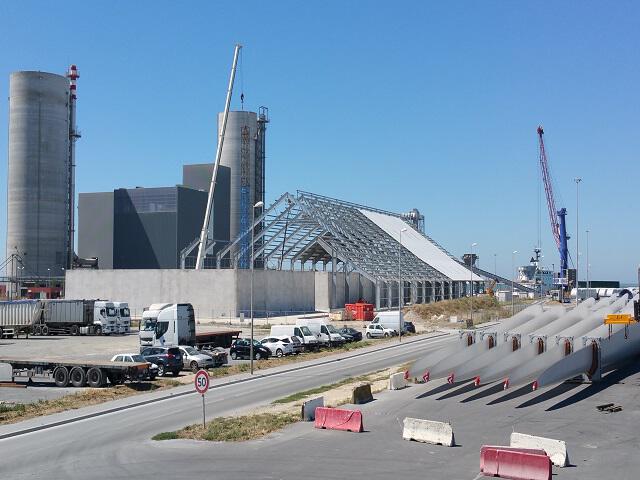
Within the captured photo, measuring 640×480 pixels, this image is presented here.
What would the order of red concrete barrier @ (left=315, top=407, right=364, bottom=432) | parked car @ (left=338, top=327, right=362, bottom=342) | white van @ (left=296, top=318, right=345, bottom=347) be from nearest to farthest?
red concrete barrier @ (left=315, top=407, right=364, bottom=432) < white van @ (left=296, top=318, right=345, bottom=347) < parked car @ (left=338, top=327, right=362, bottom=342)

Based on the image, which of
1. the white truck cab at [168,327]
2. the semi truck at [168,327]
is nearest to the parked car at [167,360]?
the semi truck at [168,327]

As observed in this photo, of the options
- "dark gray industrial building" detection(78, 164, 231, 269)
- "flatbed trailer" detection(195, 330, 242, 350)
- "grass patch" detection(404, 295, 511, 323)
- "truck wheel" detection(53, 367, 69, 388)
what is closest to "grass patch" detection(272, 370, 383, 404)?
"truck wheel" detection(53, 367, 69, 388)

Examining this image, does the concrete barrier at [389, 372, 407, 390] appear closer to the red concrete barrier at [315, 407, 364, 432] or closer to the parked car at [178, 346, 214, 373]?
the red concrete barrier at [315, 407, 364, 432]

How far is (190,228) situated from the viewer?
13062 cm

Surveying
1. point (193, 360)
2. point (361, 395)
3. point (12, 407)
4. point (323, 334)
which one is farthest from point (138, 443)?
point (323, 334)

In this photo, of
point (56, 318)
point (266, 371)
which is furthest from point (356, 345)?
point (56, 318)

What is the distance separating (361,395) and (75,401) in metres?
11.4

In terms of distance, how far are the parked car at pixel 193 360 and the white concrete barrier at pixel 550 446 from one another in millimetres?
24193

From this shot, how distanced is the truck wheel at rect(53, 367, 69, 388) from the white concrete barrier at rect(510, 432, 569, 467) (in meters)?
22.5

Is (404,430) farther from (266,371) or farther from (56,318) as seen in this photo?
(56,318)

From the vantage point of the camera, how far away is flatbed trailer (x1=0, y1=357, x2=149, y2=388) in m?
32.9

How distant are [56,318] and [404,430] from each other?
53.6m

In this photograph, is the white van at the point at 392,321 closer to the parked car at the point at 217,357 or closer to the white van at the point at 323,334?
the white van at the point at 323,334

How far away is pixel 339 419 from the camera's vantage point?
23.0 meters
